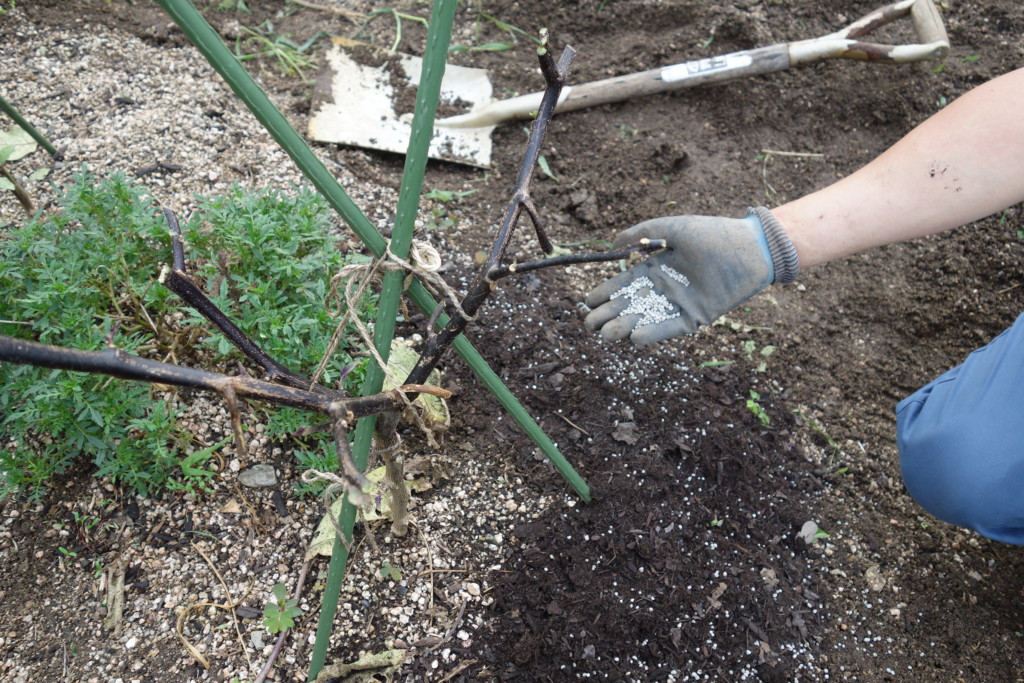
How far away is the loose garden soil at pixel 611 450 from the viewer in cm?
154

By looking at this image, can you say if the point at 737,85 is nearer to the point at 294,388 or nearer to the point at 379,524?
the point at 379,524

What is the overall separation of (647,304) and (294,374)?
0.99m

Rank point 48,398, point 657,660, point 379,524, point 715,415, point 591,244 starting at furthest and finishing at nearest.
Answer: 1. point 591,244
2. point 715,415
3. point 379,524
4. point 657,660
5. point 48,398

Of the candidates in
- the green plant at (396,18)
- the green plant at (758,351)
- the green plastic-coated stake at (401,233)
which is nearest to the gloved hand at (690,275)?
the green plant at (758,351)

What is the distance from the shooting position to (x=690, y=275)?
1.79 meters

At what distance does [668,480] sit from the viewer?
1.77 m

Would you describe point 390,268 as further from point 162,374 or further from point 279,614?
point 279,614

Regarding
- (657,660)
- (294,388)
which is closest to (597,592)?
(657,660)

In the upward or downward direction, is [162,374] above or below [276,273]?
above

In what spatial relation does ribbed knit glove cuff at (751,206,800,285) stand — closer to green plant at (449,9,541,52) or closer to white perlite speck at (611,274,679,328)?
white perlite speck at (611,274,679,328)

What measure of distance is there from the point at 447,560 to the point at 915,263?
190 centimetres

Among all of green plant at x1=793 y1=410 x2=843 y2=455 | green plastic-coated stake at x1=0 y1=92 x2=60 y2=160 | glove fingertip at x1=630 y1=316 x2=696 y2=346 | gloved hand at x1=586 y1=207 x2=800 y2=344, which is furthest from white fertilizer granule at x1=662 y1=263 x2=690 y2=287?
green plastic-coated stake at x1=0 y1=92 x2=60 y2=160

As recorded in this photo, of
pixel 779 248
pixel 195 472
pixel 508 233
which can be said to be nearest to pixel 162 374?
pixel 508 233

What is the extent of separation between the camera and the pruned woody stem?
833mm
